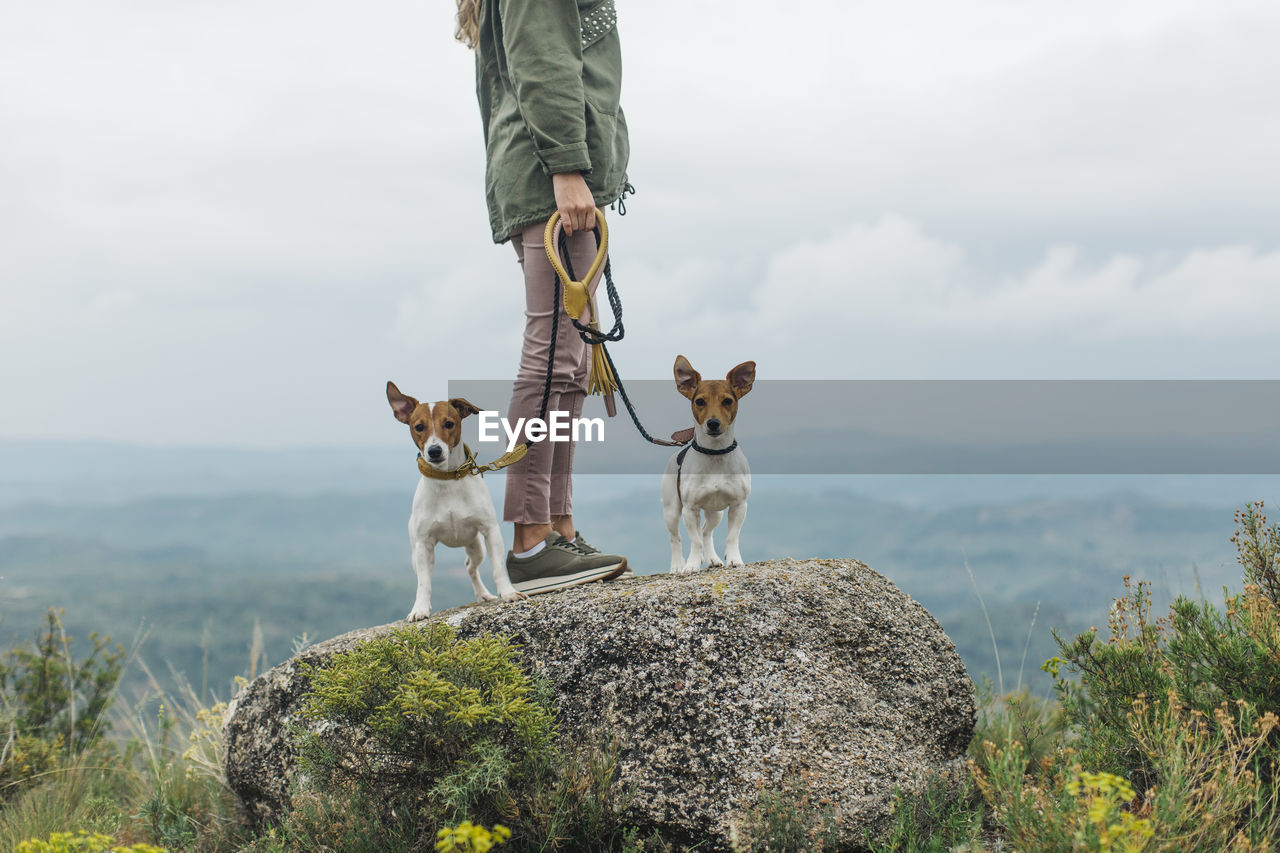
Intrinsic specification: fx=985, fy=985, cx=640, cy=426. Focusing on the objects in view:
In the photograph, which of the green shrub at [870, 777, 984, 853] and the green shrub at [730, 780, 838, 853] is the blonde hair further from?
the green shrub at [870, 777, 984, 853]

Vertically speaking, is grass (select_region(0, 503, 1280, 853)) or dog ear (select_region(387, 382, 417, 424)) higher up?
dog ear (select_region(387, 382, 417, 424))

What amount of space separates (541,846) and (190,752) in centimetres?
347

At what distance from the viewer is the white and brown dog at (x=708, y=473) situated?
4.94 m

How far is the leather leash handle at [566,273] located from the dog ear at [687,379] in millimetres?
582

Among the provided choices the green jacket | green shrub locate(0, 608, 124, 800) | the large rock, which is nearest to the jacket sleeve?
the green jacket

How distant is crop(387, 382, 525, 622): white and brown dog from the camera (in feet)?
16.2

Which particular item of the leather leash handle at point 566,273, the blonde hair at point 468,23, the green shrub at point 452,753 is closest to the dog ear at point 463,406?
the leather leash handle at point 566,273

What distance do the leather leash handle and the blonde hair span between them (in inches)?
55.3

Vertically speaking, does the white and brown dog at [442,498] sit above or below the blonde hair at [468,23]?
below

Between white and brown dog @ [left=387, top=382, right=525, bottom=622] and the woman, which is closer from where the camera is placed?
white and brown dog @ [left=387, top=382, right=525, bottom=622]

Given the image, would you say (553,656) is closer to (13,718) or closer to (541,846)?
(541,846)

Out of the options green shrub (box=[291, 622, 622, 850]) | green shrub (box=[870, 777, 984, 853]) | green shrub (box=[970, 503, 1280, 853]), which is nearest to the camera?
green shrub (box=[970, 503, 1280, 853])

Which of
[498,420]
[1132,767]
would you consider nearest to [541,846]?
[498,420]

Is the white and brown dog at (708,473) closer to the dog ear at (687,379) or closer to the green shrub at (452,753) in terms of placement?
the dog ear at (687,379)
